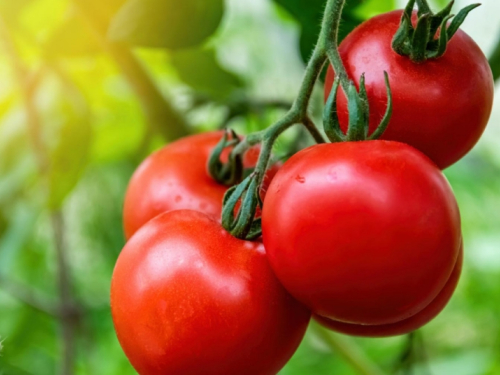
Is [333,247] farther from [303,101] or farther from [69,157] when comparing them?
[69,157]

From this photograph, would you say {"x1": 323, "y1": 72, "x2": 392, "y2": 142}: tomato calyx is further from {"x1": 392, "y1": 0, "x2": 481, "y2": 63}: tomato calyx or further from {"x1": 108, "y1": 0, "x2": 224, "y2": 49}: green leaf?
{"x1": 108, "y1": 0, "x2": 224, "y2": 49}: green leaf

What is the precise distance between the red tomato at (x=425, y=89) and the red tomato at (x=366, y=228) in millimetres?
55

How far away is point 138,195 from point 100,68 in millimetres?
671

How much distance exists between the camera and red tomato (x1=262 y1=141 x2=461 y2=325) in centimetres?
39

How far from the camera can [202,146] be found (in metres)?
0.61

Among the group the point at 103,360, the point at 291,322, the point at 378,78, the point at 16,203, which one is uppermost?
the point at 378,78

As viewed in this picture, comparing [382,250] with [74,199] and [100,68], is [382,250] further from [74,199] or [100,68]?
[74,199]

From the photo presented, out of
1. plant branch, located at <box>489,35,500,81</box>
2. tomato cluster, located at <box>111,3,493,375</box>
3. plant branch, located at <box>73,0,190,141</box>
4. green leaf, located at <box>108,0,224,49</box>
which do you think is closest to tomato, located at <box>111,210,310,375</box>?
tomato cluster, located at <box>111,3,493,375</box>

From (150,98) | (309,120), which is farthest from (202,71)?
(309,120)

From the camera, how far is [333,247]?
0.39 meters

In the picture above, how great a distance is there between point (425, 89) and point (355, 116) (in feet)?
0.22

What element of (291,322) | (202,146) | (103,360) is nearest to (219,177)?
(202,146)

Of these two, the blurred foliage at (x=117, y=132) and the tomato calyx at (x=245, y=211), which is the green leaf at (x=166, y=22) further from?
the tomato calyx at (x=245, y=211)

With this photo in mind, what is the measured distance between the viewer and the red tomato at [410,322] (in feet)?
1.70
